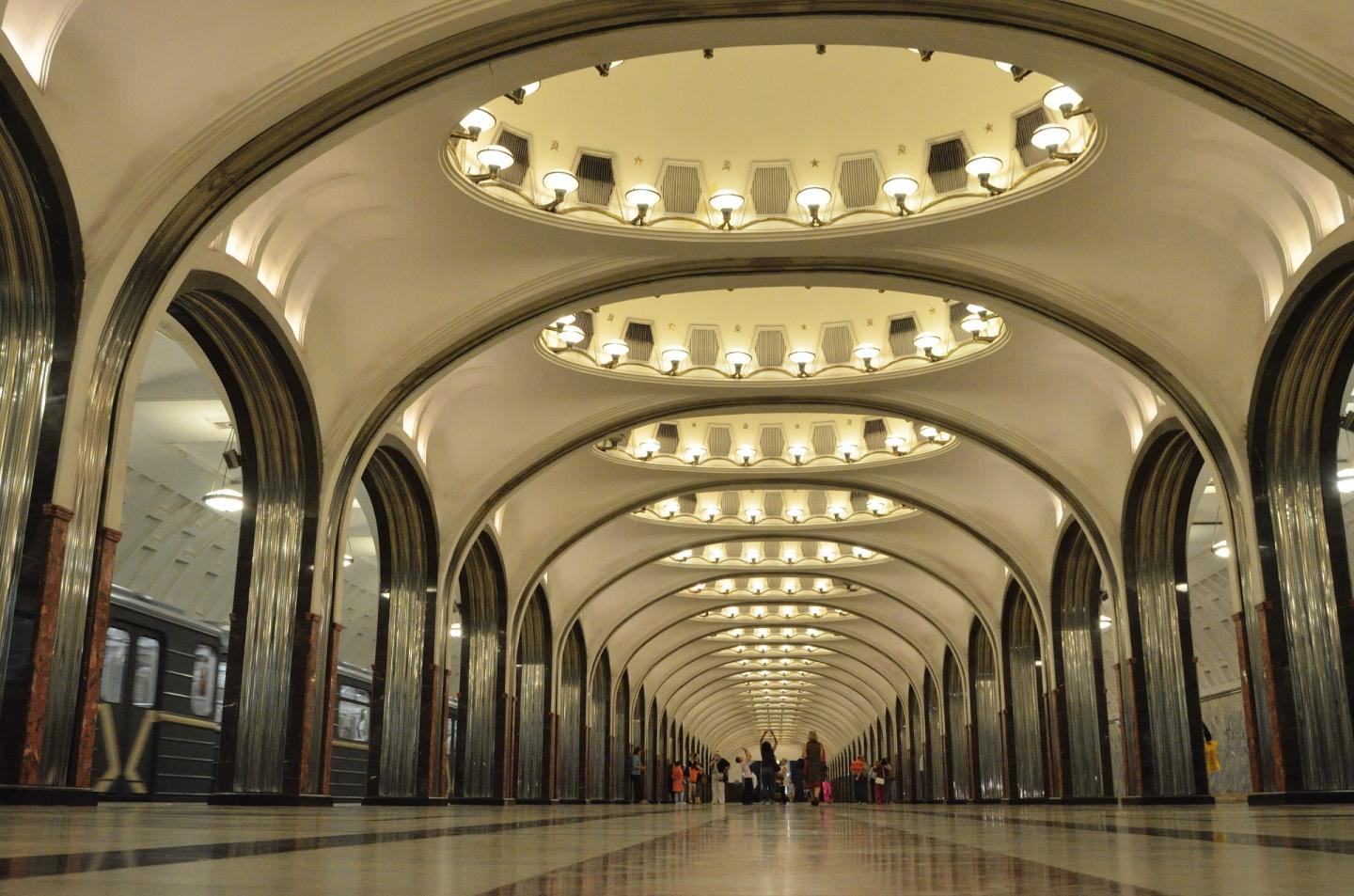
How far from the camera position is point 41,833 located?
530 cm

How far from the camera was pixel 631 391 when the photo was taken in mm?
21422

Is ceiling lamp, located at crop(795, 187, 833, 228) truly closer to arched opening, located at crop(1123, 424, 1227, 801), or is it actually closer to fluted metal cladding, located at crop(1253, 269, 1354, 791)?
fluted metal cladding, located at crop(1253, 269, 1354, 791)

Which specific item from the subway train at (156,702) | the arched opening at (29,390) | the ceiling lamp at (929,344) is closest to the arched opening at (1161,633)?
the ceiling lamp at (929,344)

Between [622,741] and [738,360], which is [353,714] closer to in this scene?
[738,360]

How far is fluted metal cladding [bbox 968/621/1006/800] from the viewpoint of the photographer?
111 ft

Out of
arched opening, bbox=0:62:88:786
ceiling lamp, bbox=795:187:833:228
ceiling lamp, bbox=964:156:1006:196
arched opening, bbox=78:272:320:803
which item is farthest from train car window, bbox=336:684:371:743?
ceiling lamp, bbox=964:156:1006:196

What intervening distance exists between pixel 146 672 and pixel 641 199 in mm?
11564

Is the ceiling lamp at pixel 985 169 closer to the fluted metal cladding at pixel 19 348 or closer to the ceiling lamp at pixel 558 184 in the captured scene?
the ceiling lamp at pixel 558 184

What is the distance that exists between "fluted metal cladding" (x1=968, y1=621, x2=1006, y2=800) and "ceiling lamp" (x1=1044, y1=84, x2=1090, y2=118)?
892 inches

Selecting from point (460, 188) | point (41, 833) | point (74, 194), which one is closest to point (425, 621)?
point (460, 188)

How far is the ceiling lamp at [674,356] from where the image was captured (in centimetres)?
2067

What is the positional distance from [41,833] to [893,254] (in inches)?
500

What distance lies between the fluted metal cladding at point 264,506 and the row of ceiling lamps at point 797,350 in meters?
4.79

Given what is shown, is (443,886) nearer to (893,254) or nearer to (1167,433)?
(893,254)
